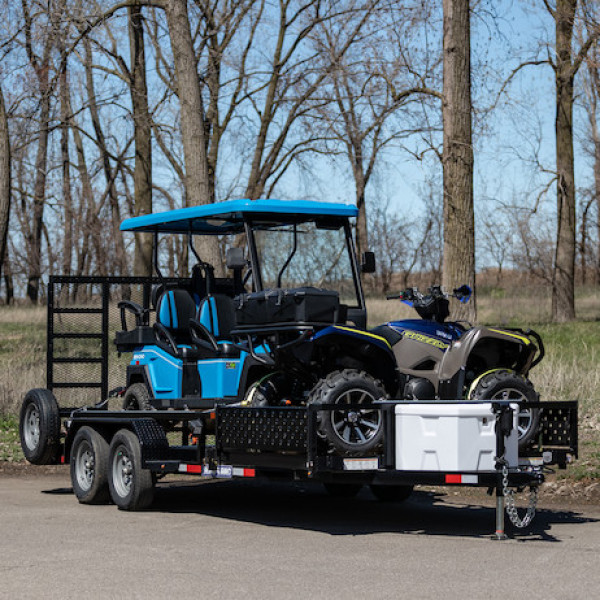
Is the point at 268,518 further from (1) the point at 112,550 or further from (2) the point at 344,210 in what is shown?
(2) the point at 344,210

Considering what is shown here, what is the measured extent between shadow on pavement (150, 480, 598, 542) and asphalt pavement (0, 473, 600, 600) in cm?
2

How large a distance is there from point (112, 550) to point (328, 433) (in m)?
1.79

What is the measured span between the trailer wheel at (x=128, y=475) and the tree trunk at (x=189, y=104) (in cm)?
959

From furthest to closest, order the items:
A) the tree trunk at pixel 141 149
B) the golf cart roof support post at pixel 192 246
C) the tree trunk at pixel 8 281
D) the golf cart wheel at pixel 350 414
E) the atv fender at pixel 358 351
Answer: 1. the tree trunk at pixel 8 281
2. the tree trunk at pixel 141 149
3. the golf cart roof support post at pixel 192 246
4. the atv fender at pixel 358 351
5. the golf cart wheel at pixel 350 414

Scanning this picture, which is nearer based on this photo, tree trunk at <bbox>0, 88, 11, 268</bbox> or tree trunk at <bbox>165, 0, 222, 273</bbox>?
tree trunk at <bbox>165, 0, 222, 273</bbox>

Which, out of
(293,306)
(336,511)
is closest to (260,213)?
(293,306)

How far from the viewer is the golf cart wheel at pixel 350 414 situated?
8898 mm

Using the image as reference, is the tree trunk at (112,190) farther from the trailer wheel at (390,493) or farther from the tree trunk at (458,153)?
the trailer wheel at (390,493)

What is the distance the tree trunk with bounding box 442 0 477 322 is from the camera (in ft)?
54.6

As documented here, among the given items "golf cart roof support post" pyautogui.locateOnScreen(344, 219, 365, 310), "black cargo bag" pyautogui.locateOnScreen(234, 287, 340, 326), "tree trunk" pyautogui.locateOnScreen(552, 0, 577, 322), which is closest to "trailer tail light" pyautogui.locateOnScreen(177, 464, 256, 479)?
"black cargo bag" pyautogui.locateOnScreen(234, 287, 340, 326)

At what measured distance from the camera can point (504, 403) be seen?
8.74 meters

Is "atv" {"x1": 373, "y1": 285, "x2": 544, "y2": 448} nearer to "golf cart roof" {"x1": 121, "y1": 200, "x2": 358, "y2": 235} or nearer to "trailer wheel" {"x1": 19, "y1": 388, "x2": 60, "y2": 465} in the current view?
"golf cart roof" {"x1": 121, "y1": 200, "x2": 358, "y2": 235}

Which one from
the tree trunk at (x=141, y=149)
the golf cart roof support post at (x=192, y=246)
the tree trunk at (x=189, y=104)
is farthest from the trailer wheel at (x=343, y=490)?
the tree trunk at (x=141, y=149)

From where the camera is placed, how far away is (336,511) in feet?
36.2
